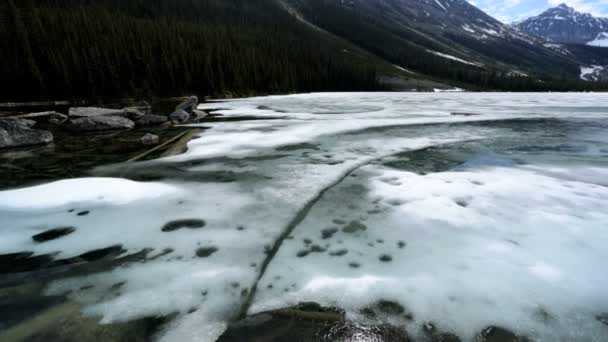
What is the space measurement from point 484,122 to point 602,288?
595 inches

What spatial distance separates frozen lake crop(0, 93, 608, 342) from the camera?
8.41 feet

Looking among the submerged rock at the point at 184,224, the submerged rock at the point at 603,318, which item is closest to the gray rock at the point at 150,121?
the submerged rock at the point at 184,224

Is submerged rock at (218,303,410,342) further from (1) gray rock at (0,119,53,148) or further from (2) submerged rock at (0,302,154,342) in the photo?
(1) gray rock at (0,119,53,148)

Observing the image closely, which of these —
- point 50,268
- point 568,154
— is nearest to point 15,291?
point 50,268

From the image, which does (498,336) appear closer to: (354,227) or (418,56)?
(354,227)

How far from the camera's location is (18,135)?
1062cm

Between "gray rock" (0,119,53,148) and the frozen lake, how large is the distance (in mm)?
6667

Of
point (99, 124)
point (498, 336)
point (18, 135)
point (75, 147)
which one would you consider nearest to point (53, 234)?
point (498, 336)

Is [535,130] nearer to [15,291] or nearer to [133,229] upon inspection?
[133,229]

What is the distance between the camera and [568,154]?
8320 mm

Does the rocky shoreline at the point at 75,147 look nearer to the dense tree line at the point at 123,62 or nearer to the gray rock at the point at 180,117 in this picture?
the gray rock at the point at 180,117

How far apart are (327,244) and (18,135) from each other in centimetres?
1361

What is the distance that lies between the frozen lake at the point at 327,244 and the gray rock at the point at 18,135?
6667mm

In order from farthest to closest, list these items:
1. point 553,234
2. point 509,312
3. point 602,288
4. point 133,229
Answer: point 133,229, point 553,234, point 602,288, point 509,312
